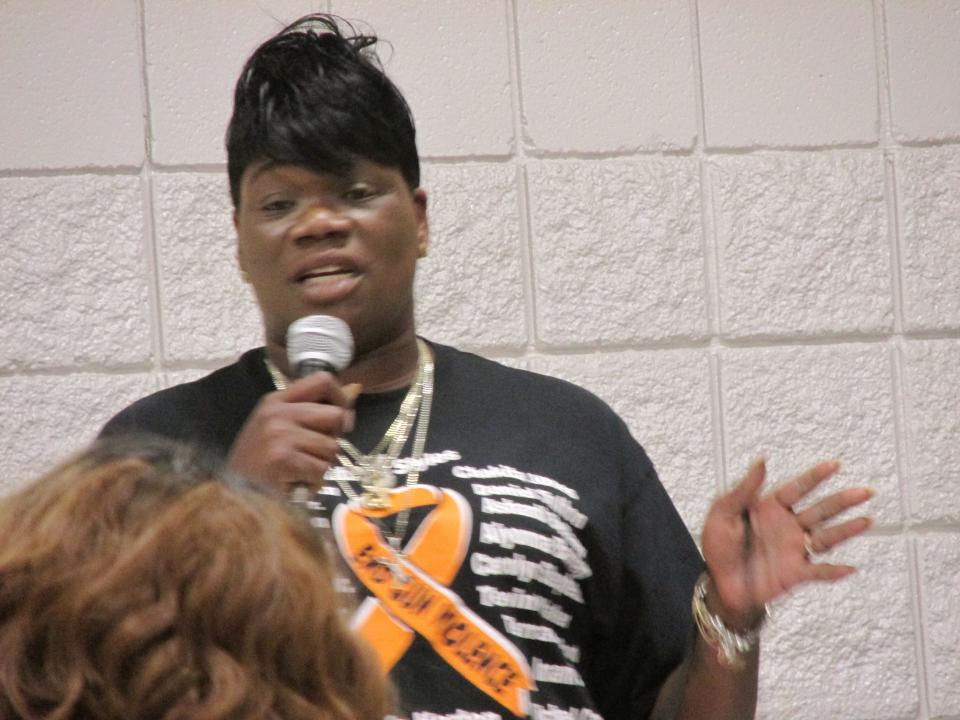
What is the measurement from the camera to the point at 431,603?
6.09 ft

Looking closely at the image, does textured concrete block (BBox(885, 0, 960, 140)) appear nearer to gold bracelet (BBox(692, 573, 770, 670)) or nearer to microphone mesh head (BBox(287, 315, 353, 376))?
gold bracelet (BBox(692, 573, 770, 670))

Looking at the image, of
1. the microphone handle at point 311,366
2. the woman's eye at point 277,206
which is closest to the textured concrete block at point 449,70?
the woman's eye at point 277,206

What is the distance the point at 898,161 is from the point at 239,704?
2.45 metres

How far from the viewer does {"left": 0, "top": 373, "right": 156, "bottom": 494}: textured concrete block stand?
2.82 m

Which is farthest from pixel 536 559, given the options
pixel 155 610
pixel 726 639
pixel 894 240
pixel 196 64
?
pixel 894 240

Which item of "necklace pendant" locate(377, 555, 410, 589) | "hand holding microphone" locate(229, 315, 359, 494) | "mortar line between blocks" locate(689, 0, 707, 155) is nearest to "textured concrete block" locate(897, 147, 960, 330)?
"mortar line between blocks" locate(689, 0, 707, 155)

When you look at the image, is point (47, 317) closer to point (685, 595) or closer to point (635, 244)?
point (635, 244)

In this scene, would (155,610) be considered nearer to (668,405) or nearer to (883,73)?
(668,405)

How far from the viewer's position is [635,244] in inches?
120

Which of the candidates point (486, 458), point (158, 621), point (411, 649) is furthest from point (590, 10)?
point (158, 621)

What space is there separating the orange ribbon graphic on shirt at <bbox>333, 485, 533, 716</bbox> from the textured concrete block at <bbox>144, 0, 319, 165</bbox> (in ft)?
3.99

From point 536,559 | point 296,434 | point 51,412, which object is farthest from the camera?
point 51,412

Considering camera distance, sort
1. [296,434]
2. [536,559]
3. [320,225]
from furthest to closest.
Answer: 1. [320,225]
2. [536,559]
3. [296,434]

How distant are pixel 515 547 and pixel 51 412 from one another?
124 cm
